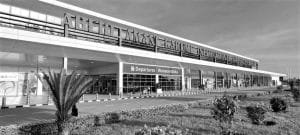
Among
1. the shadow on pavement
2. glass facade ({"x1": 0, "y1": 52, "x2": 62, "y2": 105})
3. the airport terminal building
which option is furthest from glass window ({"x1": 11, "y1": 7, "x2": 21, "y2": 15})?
the shadow on pavement

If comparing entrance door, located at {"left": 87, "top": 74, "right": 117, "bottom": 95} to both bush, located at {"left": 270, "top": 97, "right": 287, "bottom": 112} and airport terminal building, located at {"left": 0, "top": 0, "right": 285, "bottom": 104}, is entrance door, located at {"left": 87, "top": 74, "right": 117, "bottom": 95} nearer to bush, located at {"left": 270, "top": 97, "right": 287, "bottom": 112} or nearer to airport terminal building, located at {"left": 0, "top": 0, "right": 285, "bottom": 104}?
airport terminal building, located at {"left": 0, "top": 0, "right": 285, "bottom": 104}

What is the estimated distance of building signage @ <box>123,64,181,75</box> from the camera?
29359 millimetres

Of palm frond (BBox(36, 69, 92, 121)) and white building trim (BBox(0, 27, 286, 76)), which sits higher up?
white building trim (BBox(0, 27, 286, 76))

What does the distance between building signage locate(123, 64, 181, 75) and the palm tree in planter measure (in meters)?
20.8

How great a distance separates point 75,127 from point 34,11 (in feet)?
65.9

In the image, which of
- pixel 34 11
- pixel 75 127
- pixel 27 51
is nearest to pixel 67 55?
pixel 27 51

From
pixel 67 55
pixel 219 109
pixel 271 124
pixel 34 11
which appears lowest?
pixel 271 124

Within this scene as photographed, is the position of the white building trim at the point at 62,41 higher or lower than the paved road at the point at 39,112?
higher

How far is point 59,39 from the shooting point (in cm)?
1844

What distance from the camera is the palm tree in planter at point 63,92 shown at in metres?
7.31

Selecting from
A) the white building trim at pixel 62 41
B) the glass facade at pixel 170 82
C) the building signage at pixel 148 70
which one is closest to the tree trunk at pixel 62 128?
the white building trim at pixel 62 41

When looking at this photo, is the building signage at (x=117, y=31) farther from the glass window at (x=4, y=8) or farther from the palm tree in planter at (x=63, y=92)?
the palm tree in planter at (x=63, y=92)

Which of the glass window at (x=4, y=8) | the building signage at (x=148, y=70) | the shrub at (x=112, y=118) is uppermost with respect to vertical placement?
the glass window at (x=4, y=8)

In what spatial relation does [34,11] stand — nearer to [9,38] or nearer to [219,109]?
[9,38]
